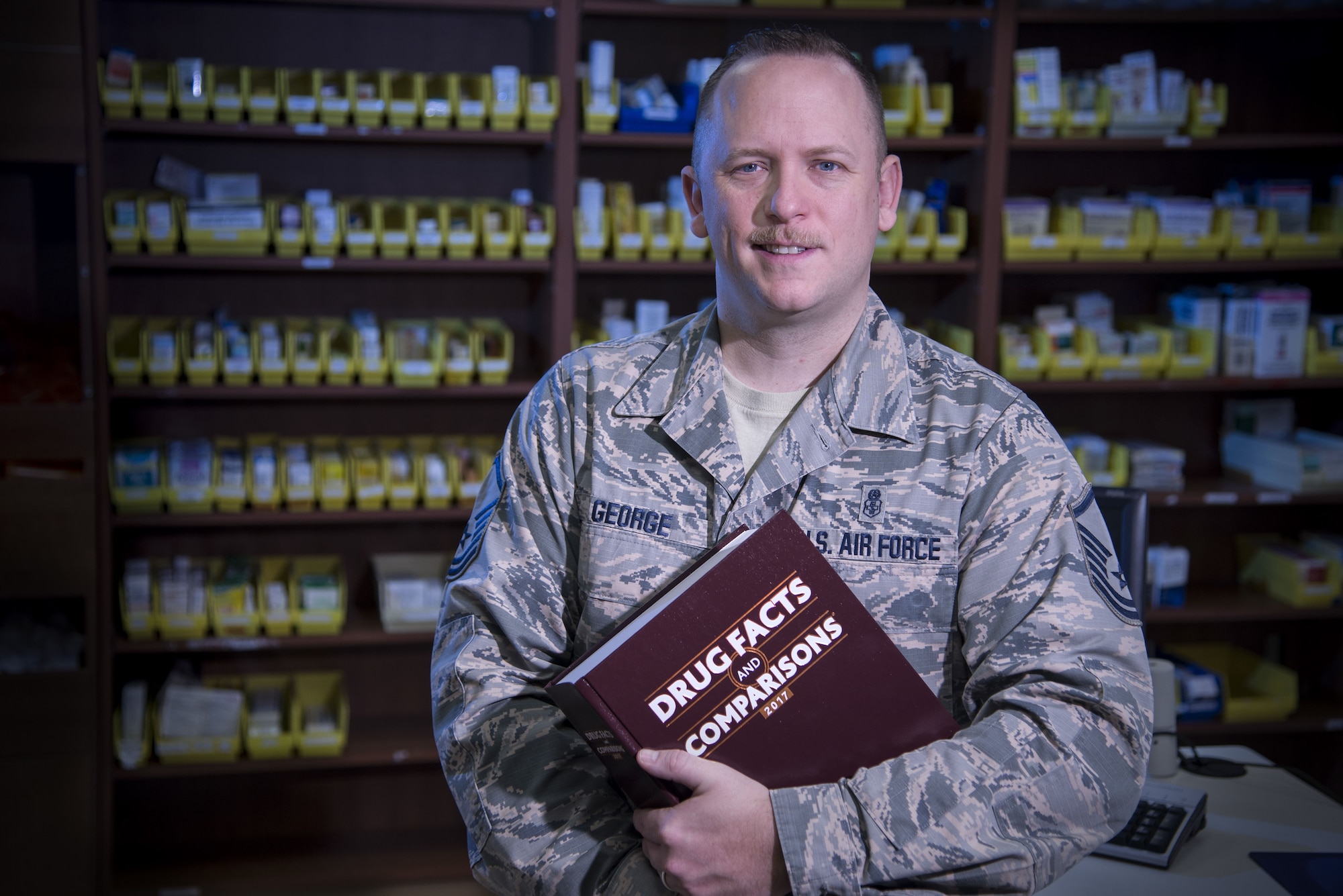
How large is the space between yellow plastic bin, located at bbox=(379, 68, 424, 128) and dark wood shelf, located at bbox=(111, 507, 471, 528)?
1.11m

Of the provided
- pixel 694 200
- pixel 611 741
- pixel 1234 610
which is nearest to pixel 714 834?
pixel 611 741

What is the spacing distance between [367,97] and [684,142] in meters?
0.89

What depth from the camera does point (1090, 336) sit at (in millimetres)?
3510

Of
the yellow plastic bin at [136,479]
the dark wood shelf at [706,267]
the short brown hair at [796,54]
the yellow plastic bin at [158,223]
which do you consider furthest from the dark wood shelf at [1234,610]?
the yellow plastic bin at [158,223]

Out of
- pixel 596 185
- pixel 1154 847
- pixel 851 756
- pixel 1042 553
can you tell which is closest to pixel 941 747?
pixel 851 756

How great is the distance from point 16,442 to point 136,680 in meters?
0.80

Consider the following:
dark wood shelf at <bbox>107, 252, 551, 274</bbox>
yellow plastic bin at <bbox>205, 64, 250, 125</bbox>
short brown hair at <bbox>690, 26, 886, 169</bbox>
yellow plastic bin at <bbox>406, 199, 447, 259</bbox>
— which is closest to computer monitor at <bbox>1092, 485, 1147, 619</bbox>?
short brown hair at <bbox>690, 26, 886, 169</bbox>

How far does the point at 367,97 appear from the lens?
3119mm

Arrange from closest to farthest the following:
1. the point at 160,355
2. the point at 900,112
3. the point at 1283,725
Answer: the point at 160,355
the point at 900,112
the point at 1283,725

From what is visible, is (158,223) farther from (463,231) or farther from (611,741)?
(611,741)

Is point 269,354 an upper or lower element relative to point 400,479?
upper

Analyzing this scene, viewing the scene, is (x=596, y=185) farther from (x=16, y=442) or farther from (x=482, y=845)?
(x=482, y=845)

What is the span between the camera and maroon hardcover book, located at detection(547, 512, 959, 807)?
1.06m

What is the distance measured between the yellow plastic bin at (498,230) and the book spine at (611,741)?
235cm
